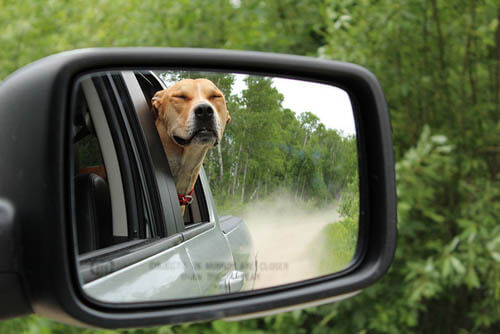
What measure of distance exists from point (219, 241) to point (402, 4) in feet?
9.07

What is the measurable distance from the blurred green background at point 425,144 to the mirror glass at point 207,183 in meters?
1.98

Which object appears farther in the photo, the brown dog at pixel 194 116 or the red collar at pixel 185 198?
the red collar at pixel 185 198

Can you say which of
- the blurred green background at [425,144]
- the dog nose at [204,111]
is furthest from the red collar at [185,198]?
the blurred green background at [425,144]

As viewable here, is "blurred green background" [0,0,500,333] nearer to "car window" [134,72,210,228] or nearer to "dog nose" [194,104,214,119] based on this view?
"car window" [134,72,210,228]

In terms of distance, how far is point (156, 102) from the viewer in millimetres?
1433

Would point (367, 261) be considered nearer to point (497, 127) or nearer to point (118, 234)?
point (118, 234)

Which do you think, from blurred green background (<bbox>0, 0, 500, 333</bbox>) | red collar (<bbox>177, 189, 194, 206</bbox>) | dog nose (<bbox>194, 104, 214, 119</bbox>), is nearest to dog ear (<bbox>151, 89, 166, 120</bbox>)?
dog nose (<bbox>194, 104, 214, 119</bbox>)

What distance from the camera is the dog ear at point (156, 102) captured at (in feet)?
4.61

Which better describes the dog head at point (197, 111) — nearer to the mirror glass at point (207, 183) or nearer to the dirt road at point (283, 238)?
the mirror glass at point (207, 183)

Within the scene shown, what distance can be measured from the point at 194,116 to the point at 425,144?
255 cm

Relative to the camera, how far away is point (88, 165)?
4.81 ft

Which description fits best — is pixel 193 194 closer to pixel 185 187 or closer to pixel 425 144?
pixel 185 187

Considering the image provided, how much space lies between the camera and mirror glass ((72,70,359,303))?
1352 millimetres

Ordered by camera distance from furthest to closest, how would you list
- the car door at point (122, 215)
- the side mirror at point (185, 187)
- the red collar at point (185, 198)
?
the red collar at point (185, 198), the car door at point (122, 215), the side mirror at point (185, 187)
